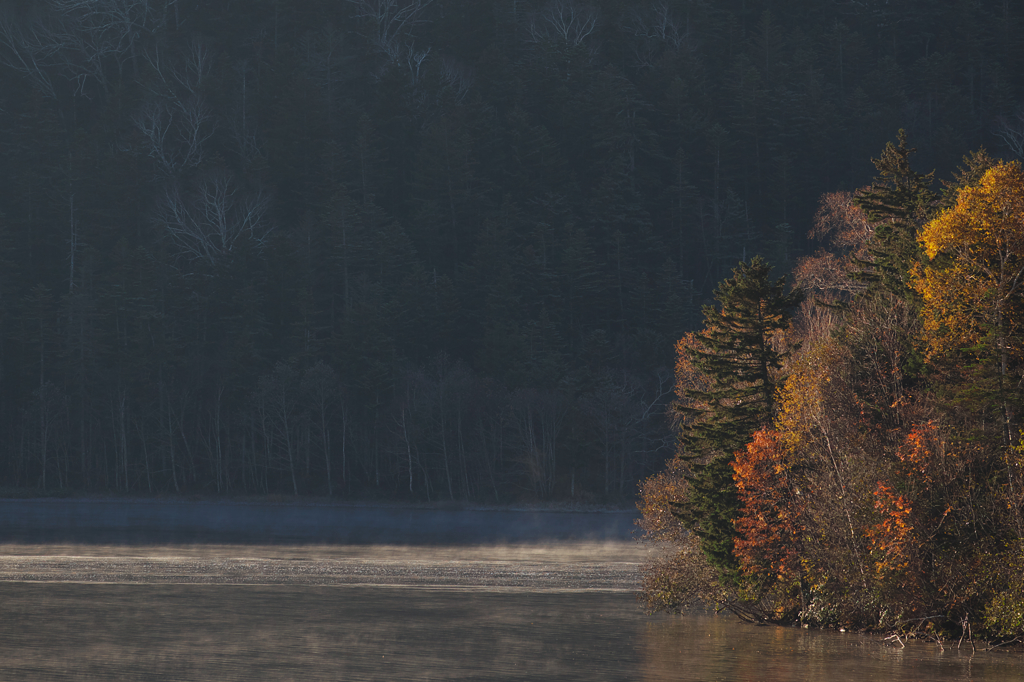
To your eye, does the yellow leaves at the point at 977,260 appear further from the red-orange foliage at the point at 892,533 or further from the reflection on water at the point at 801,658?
the reflection on water at the point at 801,658

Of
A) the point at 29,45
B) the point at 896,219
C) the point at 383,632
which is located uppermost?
the point at 29,45

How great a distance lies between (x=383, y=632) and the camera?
116ft

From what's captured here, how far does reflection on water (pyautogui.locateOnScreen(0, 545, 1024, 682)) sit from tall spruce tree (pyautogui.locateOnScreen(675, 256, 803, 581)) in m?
3.76

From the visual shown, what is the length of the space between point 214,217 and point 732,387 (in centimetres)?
9048

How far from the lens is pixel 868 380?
34.2m

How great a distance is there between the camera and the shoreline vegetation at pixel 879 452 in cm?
3073

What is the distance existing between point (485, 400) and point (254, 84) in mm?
60649

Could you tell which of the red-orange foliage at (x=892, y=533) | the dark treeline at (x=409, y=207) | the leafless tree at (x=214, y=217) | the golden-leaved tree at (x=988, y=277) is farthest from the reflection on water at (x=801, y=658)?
the leafless tree at (x=214, y=217)

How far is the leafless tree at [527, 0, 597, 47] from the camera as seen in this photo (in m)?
133

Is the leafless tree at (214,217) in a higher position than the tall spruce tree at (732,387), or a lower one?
higher

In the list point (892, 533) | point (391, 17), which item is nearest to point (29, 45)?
point (391, 17)

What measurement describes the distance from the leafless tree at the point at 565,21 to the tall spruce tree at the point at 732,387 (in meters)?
101

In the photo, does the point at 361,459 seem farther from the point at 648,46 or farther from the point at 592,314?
the point at 648,46

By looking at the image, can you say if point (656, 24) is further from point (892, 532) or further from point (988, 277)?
point (892, 532)
